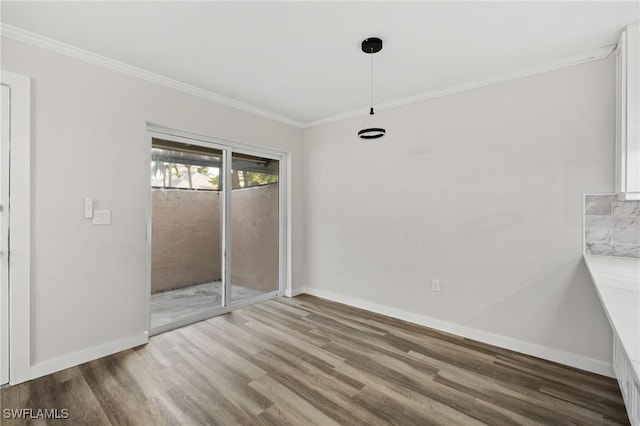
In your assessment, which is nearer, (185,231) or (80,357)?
(80,357)

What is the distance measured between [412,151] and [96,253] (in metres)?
3.43

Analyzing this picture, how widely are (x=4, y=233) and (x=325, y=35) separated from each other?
287cm

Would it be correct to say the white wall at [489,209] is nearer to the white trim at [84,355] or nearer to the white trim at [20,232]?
the white trim at [84,355]

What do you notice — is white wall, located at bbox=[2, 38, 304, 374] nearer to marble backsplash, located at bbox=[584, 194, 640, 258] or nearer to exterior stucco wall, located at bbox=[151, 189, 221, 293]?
exterior stucco wall, located at bbox=[151, 189, 221, 293]

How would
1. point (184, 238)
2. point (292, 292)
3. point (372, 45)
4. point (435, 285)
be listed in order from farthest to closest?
point (292, 292), point (184, 238), point (435, 285), point (372, 45)

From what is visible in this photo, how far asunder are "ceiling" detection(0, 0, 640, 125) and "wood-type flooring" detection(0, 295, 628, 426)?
2689mm

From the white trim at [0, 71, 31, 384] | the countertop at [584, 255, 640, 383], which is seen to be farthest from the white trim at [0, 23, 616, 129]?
the countertop at [584, 255, 640, 383]

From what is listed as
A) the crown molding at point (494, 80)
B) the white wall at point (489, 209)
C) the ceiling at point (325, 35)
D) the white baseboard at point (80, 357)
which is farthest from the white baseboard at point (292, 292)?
the ceiling at point (325, 35)

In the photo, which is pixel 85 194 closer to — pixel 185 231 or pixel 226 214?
pixel 185 231

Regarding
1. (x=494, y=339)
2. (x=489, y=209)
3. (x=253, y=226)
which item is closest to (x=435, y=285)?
(x=494, y=339)

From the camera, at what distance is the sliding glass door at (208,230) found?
318 centimetres

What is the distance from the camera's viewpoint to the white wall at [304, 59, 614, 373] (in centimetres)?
246

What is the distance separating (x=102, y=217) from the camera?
2.61 meters

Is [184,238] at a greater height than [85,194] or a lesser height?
lesser
